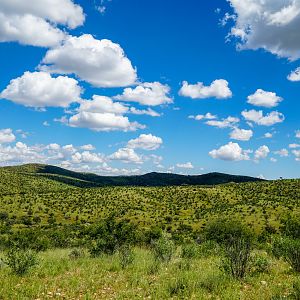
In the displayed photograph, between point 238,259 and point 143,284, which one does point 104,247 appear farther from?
point 238,259

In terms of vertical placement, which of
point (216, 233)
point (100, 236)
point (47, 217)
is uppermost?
point (100, 236)

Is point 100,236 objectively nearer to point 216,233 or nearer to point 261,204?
point 216,233

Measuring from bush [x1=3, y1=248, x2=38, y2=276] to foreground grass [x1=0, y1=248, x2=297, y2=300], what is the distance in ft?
0.87

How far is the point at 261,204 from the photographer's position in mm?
139375

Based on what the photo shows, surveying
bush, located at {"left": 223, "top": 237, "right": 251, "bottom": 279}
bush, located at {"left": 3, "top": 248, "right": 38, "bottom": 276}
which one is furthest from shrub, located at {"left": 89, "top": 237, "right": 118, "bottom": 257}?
bush, located at {"left": 223, "top": 237, "right": 251, "bottom": 279}

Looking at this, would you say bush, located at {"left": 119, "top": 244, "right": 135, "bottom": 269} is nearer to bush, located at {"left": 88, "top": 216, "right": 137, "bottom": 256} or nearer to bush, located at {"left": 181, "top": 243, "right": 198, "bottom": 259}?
bush, located at {"left": 181, "top": 243, "right": 198, "bottom": 259}

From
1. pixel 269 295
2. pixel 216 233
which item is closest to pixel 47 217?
pixel 216 233

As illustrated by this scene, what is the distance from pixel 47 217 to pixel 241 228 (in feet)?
293

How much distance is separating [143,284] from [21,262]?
5.41 metres

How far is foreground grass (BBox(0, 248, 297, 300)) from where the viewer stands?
38.9 ft

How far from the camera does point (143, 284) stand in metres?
13.4

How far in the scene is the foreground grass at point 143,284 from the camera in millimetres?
11852

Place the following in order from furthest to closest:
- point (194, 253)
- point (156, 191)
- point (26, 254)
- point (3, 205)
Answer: point (156, 191) < point (3, 205) < point (194, 253) < point (26, 254)

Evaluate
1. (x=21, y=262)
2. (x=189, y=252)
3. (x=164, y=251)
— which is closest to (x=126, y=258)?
(x=164, y=251)
